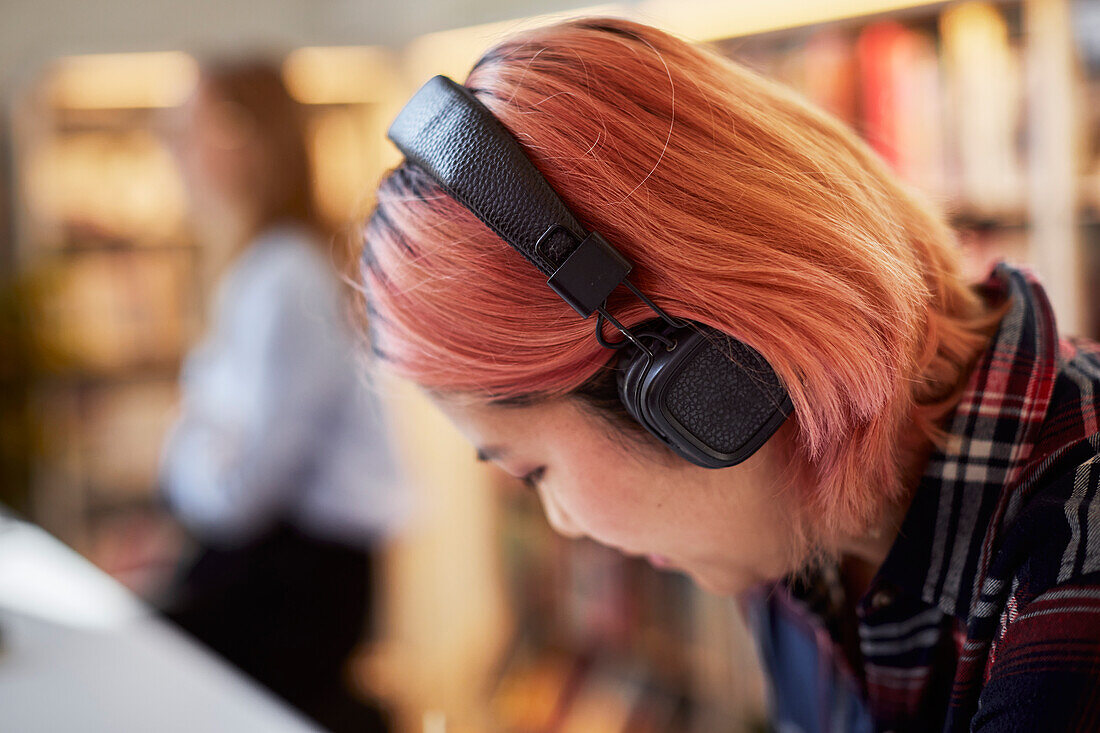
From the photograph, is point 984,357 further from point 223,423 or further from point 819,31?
point 223,423

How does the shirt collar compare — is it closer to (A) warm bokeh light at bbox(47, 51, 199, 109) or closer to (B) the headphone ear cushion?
(B) the headphone ear cushion

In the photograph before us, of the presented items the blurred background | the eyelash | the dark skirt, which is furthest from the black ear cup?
the dark skirt

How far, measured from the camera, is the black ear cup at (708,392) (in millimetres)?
519

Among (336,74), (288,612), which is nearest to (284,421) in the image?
(288,612)

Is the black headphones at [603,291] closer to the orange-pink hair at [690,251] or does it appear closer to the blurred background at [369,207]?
the orange-pink hair at [690,251]

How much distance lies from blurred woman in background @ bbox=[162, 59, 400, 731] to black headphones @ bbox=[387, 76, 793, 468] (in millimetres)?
1003

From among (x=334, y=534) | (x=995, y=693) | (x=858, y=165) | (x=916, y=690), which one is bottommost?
(x=334, y=534)

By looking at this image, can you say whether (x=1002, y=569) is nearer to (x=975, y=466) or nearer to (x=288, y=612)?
(x=975, y=466)

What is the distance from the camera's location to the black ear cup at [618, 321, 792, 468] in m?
0.52

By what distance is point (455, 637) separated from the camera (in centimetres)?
241

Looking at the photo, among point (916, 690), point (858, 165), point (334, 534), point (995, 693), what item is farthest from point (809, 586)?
point (334, 534)

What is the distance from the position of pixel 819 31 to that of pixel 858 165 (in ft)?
3.75

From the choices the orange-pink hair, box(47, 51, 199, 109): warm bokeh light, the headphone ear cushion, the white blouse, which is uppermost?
the orange-pink hair

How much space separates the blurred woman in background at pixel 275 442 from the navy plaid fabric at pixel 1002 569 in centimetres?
106
